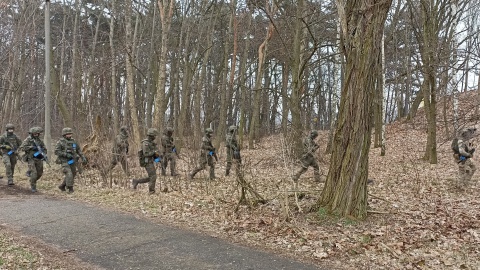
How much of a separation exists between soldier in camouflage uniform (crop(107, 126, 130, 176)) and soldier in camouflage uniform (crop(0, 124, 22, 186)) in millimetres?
2862

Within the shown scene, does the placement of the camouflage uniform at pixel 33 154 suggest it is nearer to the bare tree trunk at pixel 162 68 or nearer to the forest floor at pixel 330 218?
the forest floor at pixel 330 218

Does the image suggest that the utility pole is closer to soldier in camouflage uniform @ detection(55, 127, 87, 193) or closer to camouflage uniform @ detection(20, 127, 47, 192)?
camouflage uniform @ detection(20, 127, 47, 192)

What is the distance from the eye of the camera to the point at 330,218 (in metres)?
7.09

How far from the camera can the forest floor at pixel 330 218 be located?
5.72 metres

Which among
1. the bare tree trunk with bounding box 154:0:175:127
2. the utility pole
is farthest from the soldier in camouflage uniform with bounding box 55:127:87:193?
the bare tree trunk with bounding box 154:0:175:127

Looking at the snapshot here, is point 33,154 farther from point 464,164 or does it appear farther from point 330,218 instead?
point 464,164

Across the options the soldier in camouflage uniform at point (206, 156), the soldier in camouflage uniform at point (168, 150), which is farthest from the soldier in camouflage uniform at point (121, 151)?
the soldier in camouflage uniform at point (206, 156)

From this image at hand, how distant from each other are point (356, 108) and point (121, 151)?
7964 millimetres

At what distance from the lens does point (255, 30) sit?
76.6 feet

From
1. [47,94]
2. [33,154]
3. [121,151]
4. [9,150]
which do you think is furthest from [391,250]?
[47,94]

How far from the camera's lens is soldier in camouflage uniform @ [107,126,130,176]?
1198 centimetres

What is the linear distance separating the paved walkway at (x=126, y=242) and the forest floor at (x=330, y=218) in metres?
0.43

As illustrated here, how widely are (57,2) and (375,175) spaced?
73.7 ft

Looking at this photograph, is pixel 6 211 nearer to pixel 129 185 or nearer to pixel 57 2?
pixel 129 185
